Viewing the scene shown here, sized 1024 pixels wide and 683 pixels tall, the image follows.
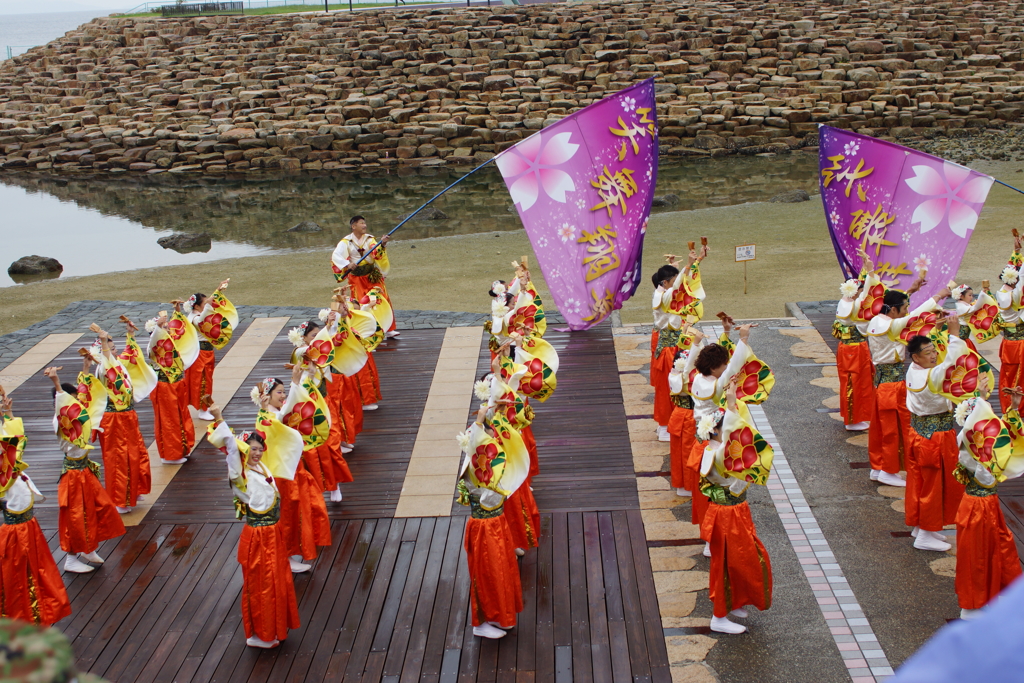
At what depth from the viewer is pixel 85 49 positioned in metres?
30.6

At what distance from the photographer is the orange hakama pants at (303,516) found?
20.4 feet

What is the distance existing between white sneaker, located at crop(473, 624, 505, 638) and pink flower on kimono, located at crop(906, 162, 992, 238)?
216 inches

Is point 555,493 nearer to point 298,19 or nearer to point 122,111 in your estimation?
point 122,111

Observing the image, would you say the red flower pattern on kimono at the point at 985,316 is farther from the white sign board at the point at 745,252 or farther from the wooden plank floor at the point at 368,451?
the wooden plank floor at the point at 368,451

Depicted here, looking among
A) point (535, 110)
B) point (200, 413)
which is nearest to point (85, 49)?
point (535, 110)

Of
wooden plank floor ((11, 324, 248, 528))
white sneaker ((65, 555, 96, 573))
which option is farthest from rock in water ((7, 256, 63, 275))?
white sneaker ((65, 555, 96, 573))

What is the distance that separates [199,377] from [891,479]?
6.11m

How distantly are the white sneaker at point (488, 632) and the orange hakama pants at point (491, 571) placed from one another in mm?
29

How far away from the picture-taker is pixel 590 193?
9.42 meters

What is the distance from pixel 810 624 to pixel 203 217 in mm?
17946

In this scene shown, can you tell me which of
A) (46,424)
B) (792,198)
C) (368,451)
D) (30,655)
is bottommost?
(792,198)

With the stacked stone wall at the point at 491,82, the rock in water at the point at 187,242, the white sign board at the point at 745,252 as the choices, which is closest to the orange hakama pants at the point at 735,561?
the white sign board at the point at 745,252

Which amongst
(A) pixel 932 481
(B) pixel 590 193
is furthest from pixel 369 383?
(A) pixel 932 481

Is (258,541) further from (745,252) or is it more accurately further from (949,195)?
(745,252)
